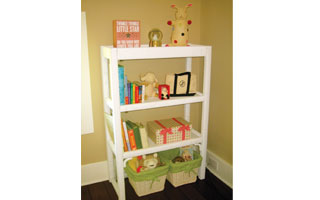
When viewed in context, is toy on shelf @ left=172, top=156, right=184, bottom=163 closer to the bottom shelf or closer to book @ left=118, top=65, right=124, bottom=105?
the bottom shelf

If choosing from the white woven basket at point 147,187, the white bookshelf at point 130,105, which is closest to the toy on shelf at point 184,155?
the white bookshelf at point 130,105

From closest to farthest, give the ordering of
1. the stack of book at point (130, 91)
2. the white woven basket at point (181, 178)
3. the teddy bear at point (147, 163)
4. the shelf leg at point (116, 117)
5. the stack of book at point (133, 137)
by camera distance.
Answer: the shelf leg at point (116, 117)
the stack of book at point (130, 91)
the stack of book at point (133, 137)
the teddy bear at point (147, 163)
the white woven basket at point (181, 178)

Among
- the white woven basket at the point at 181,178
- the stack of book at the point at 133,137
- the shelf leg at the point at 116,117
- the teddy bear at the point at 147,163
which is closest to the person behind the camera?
the shelf leg at the point at 116,117

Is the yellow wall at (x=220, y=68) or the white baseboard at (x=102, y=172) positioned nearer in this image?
Result: the yellow wall at (x=220, y=68)

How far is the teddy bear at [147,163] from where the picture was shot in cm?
221

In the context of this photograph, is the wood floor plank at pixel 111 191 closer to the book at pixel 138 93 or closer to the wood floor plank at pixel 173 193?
the wood floor plank at pixel 173 193

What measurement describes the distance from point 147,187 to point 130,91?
0.89 metres

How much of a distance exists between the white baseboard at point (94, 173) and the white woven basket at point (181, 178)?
2.16ft

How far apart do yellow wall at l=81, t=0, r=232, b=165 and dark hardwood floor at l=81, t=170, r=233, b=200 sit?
265 mm

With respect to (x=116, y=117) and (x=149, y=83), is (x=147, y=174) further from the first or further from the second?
(x=149, y=83)

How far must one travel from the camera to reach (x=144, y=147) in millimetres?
2174

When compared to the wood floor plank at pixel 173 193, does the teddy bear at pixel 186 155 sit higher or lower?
higher

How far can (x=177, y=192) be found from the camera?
230 centimetres
